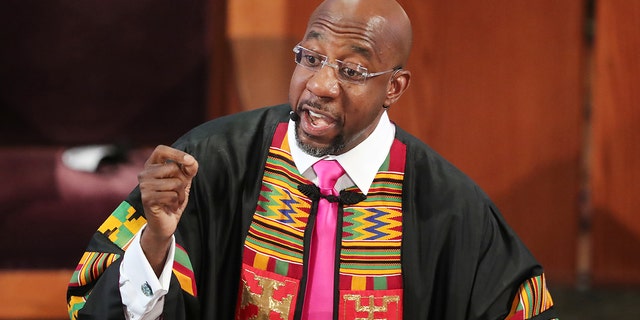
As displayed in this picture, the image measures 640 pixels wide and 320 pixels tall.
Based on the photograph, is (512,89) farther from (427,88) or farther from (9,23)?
(9,23)

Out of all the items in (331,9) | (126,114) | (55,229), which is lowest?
(55,229)

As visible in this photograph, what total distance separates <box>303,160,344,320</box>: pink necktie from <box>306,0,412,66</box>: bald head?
0.29 meters

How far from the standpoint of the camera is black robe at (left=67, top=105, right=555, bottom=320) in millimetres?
2408

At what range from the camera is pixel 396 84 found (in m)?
2.48

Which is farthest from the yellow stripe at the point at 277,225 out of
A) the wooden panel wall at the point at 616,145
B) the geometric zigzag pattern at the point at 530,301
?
the wooden panel wall at the point at 616,145

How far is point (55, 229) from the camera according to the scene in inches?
143

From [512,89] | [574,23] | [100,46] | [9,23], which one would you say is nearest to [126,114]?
[100,46]

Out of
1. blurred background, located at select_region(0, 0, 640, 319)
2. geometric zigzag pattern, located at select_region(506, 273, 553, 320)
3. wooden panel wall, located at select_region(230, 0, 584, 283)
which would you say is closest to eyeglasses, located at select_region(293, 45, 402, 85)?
geometric zigzag pattern, located at select_region(506, 273, 553, 320)

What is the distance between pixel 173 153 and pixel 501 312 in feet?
2.70

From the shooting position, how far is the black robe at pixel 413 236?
2.41 m

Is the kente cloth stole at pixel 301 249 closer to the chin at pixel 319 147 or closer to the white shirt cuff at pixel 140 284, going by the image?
the chin at pixel 319 147

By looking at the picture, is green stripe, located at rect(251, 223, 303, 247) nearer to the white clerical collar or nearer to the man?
the man

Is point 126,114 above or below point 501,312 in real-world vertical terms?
above

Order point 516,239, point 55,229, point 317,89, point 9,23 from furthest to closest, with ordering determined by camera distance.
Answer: point 9,23
point 55,229
point 516,239
point 317,89
